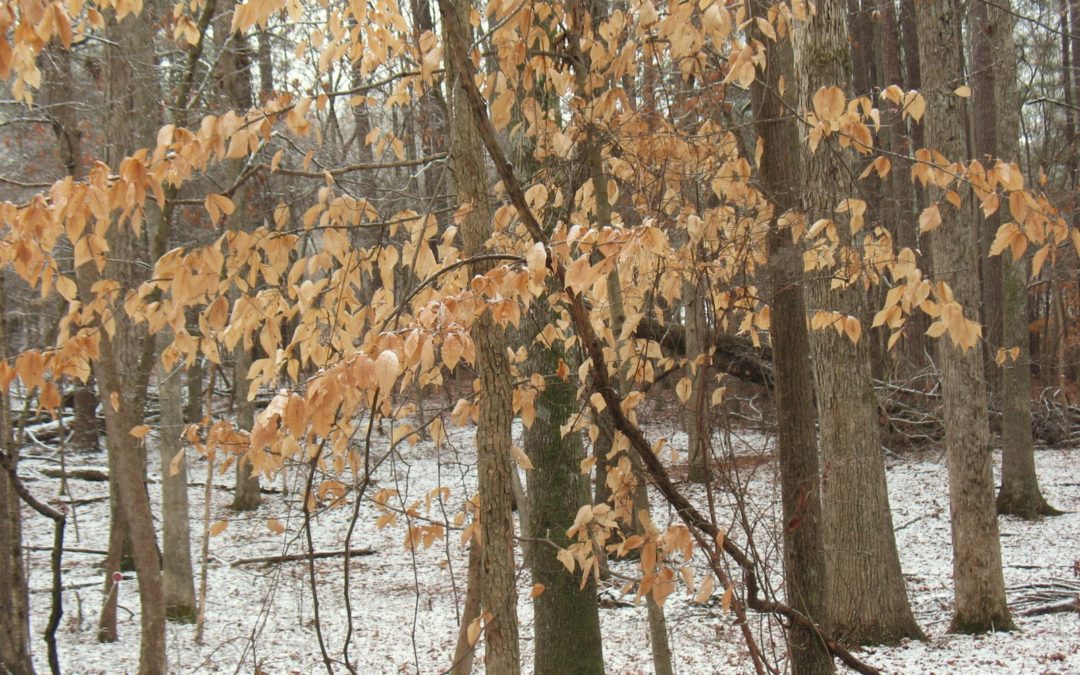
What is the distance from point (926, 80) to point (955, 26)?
0.49 meters

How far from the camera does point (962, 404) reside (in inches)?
275

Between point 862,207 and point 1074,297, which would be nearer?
point 862,207

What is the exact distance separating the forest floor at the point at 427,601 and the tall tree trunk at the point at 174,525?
0.29m

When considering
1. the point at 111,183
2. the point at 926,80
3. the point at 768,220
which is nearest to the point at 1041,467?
the point at 926,80

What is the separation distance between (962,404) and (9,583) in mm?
6990

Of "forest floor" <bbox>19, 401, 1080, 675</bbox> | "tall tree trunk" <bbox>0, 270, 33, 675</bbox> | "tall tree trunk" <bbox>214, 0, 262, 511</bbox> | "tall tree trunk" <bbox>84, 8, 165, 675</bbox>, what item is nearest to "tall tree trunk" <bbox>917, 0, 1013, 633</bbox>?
"forest floor" <bbox>19, 401, 1080, 675</bbox>

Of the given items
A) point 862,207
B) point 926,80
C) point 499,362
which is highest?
point 926,80

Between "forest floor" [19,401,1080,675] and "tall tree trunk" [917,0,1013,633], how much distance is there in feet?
1.15

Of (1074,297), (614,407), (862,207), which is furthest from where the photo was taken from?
(1074,297)

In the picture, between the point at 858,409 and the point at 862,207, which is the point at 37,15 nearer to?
the point at 862,207

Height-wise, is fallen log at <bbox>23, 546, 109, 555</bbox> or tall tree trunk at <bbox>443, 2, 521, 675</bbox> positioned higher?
tall tree trunk at <bbox>443, 2, 521, 675</bbox>

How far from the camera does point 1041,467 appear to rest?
42.8ft

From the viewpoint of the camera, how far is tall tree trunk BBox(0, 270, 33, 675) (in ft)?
15.7

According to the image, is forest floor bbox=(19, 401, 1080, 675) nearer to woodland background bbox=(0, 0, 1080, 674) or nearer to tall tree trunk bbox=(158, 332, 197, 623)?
woodland background bbox=(0, 0, 1080, 674)
